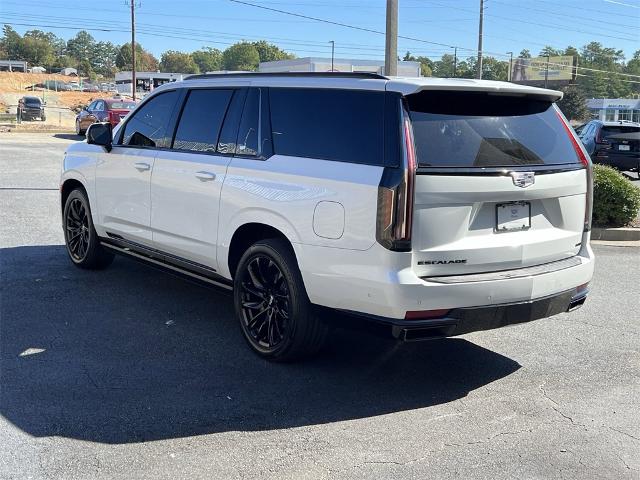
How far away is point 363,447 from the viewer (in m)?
3.75

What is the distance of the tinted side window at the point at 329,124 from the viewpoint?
426cm

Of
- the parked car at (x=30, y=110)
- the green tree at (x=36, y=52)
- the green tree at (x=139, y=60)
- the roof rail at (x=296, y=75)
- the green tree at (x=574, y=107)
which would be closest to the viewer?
the roof rail at (x=296, y=75)

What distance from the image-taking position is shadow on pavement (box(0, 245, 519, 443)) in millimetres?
4023

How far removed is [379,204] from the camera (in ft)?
13.2

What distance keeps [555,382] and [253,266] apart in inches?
86.0

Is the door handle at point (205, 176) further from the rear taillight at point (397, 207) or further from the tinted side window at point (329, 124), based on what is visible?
the rear taillight at point (397, 207)

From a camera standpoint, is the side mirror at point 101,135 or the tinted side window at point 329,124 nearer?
the tinted side window at point 329,124

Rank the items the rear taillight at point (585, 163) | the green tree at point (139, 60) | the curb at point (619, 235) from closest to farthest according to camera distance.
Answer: the rear taillight at point (585, 163), the curb at point (619, 235), the green tree at point (139, 60)

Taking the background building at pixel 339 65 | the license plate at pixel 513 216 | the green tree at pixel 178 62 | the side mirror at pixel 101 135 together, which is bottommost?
the license plate at pixel 513 216

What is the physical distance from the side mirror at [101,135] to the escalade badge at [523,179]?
3916 mm

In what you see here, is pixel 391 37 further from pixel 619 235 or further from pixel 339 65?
pixel 339 65

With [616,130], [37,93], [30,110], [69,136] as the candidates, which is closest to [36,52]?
[37,93]

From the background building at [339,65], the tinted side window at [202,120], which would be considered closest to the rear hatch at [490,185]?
the tinted side window at [202,120]

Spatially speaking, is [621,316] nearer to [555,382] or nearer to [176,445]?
[555,382]
